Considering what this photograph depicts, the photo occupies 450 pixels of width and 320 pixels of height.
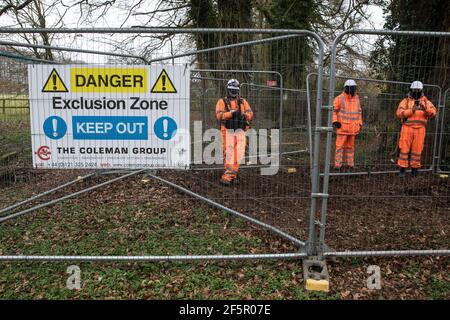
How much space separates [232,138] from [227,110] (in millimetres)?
561

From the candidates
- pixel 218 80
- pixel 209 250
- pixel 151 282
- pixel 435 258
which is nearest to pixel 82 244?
pixel 151 282

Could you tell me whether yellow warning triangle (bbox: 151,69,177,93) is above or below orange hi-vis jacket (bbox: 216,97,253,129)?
above

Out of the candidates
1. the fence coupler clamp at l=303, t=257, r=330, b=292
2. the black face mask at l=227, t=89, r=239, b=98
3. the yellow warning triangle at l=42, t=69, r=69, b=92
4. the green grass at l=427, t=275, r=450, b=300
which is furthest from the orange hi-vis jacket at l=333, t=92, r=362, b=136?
the yellow warning triangle at l=42, t=69, r=69, b=92

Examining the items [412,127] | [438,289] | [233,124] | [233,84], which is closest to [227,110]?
[233,124]

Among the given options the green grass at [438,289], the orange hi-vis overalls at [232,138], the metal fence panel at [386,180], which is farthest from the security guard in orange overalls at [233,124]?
the green grass at [438,289]

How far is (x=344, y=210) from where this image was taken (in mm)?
5387

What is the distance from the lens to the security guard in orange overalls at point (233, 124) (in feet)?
20.5

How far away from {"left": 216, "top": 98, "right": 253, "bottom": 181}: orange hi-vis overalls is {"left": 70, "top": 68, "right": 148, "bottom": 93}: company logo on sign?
276 centimetres

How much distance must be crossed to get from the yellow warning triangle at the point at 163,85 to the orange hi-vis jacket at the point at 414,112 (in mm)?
5161

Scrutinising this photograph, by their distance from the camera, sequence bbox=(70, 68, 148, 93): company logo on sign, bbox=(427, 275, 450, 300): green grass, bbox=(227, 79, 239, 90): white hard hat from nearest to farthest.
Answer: bbox=(427, 275, 450, 300): green grass < bbox=(70, 68, 148, 93): company logo on sign < bbox=(227, 79, 239, 90): white hard hat

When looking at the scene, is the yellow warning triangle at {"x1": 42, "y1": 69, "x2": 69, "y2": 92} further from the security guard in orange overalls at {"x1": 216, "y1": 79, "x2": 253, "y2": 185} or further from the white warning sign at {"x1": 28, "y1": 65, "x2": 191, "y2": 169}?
the security guard in orange overalls at {"x1": 216, "y1": 79, "x2": 253, "y2": 185}

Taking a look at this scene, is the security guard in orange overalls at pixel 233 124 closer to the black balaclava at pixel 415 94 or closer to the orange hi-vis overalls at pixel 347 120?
the orange hi-vis overalls at pixel 347 120

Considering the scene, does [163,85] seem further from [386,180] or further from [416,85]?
[386,180]

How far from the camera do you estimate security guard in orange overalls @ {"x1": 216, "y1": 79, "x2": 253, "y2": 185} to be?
246 inches
